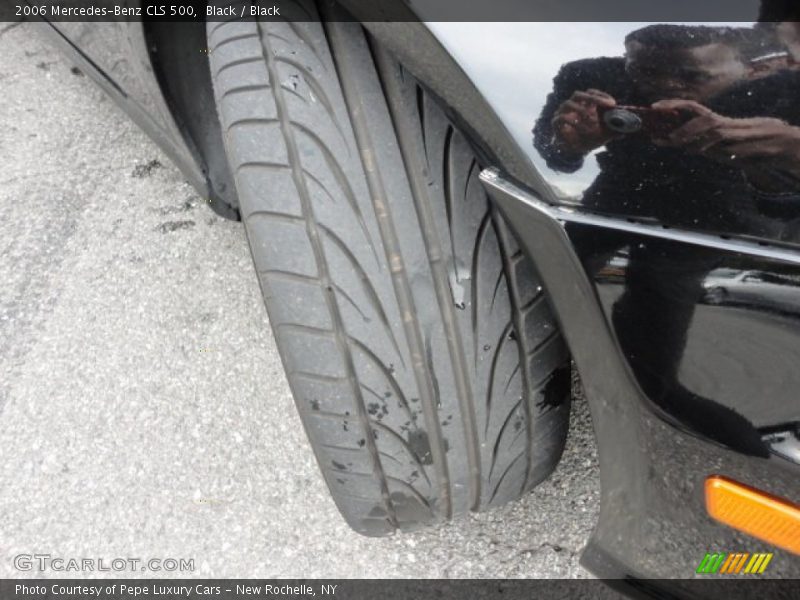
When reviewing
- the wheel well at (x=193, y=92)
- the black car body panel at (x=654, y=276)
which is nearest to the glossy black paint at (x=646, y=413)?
the black car body panel at (x=654, y=276)

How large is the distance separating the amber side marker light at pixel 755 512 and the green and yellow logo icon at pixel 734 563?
0.04 m

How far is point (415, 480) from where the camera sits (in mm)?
1214

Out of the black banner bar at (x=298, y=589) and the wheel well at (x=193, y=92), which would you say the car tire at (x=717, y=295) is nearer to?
the black banner bar at (x=298, y=589)

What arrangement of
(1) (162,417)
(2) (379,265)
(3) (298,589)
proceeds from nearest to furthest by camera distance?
(2) (379,265) < (3) (298,589) < (1) (162,417)

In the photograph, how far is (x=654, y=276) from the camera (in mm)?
804

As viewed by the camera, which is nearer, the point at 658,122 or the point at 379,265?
the point at 658,122

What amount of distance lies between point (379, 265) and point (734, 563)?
1.97 ft

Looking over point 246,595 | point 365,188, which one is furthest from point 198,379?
point 365,188

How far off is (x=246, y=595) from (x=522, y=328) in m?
0.77

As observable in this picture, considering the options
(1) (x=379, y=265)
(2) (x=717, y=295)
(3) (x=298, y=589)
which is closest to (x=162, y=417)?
(3) (x=298, y=589)

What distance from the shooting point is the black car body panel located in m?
0.76

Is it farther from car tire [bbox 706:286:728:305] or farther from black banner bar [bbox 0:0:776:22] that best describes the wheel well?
car tire [bbox 706:286:728:305]

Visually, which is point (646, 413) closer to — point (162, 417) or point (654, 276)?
point (654, 276)

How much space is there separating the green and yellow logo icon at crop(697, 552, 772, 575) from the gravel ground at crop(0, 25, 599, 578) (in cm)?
47
